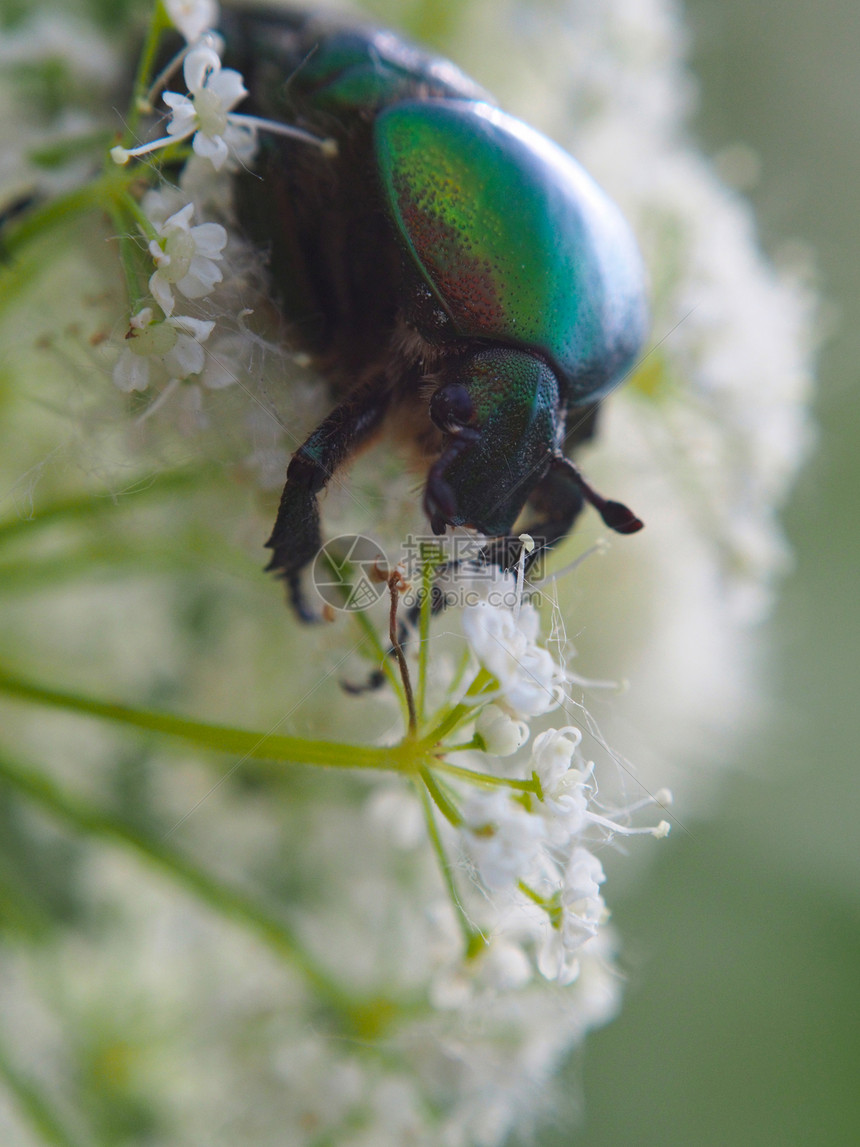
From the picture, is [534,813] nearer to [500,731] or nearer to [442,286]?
[500,731]

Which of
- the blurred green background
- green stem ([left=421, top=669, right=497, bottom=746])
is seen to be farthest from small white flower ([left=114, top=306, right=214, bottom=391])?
the blurred green background

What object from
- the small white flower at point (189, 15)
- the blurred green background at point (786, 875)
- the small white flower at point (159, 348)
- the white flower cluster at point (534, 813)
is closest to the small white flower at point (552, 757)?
the white flower cluster at point (534, 813)

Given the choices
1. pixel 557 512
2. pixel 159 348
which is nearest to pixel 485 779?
pixel 557 512

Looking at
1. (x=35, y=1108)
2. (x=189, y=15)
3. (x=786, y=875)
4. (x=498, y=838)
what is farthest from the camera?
(x=786, y=875)

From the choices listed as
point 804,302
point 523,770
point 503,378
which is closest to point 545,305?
point 503,378

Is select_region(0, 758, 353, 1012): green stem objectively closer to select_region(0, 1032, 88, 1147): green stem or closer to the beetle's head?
select_region(0, 1032, 88, 1147): green stem

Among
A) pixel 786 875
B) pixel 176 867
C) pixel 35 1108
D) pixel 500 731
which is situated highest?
pixel 500 731

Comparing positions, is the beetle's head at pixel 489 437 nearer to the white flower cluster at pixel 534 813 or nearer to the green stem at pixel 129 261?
the white flower cluster at pixel 534 813
